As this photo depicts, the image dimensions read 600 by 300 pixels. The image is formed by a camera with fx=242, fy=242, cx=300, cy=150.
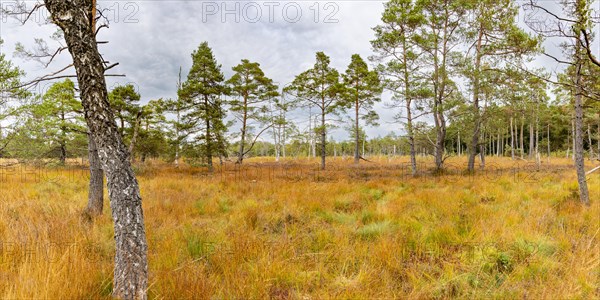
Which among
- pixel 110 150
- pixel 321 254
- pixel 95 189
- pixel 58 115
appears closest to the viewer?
pixel 110 150

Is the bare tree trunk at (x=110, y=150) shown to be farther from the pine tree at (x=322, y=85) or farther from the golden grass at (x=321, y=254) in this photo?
the pine tree at (x=322, y=85)

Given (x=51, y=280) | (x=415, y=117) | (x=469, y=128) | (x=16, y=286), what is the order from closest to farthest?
(x=16, y=286) < (x=51, y=280) < (x=415, y=117) < (x=469, y=128)

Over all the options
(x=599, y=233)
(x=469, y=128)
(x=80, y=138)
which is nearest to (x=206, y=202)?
(x=599, y=233)

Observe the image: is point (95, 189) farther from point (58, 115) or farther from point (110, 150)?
point (58, 115)

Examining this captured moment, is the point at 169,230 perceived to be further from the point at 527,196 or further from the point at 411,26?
the point at 411,26

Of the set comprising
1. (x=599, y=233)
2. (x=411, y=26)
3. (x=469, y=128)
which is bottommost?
(x=599, y=233)

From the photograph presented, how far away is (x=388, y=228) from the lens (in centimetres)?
496

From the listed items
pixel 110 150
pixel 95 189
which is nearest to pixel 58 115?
pixel 95 189

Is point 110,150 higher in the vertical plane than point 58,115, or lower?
lower

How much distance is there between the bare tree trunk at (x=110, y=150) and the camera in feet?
7.04

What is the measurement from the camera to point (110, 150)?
219cm

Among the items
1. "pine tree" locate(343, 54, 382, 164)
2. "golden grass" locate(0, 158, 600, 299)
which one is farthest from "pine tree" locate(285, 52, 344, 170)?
"golden grass" locate(0, 158, 600, 299)

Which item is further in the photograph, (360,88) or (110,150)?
(360,88)

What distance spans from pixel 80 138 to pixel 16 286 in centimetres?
2074
